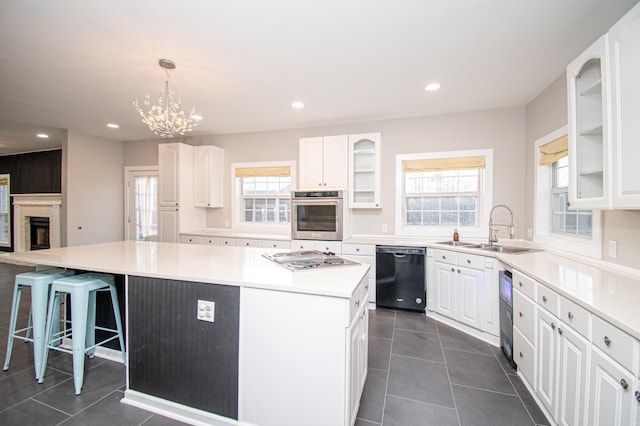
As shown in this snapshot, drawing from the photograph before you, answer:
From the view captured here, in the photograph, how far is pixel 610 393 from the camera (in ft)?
3.72

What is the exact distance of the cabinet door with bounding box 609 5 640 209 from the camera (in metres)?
1.35

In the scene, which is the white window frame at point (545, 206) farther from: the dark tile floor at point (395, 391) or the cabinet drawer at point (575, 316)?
the cabinet drawer at point (575, 316)

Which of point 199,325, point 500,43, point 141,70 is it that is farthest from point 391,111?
point 199,325

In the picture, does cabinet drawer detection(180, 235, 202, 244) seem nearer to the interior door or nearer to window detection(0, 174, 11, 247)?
the interior door

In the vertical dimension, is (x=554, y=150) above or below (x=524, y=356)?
above

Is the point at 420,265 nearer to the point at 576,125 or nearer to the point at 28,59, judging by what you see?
the point at 576,125

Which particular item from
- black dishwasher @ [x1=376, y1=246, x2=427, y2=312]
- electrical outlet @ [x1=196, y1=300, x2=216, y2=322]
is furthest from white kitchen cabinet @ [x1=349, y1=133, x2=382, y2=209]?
electrical outlet @ [x1=196, y1=300, x2=216, y2=322]

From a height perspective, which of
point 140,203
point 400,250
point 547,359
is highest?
point 140,203

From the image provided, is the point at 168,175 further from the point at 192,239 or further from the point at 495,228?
the point at 495,228

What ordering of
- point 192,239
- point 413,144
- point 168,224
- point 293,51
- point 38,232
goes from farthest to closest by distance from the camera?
point 38,232 < point 168,224 < point 192,239 < point 413,144 < point 293,51

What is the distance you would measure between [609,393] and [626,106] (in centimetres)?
136

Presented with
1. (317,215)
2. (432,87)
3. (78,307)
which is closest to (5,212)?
(78,307)

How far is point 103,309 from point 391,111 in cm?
379

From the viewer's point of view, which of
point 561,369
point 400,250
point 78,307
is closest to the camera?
point 561,369
